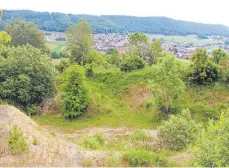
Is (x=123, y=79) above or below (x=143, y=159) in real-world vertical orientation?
below

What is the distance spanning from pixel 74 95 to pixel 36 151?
83.4 ft

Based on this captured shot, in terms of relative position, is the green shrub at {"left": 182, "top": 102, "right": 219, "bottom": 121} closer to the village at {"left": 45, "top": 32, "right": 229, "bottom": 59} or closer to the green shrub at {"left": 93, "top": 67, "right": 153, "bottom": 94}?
the green shrub at {"left": 93, "top": 67, "right": 153, "bottom": 94}

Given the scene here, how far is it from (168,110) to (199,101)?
4.04 metres

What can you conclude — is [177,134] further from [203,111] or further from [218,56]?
[218,56]

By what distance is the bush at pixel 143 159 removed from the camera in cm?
1589

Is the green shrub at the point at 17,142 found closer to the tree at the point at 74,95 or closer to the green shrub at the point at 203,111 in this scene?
the tree at the point at 74,95

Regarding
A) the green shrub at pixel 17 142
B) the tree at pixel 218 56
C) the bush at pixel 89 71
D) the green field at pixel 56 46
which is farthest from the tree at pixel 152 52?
the green field at pixel 56 46

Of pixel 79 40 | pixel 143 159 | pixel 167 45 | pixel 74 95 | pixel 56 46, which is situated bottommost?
pixel 56 46

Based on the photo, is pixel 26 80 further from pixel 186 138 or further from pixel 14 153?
pixel 14 153

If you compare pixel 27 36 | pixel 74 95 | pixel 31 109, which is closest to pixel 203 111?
pixel 74 95

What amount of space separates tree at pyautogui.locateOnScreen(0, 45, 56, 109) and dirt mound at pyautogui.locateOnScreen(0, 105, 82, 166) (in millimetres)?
22046

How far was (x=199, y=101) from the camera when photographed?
42062 millimetres

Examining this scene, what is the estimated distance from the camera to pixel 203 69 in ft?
139

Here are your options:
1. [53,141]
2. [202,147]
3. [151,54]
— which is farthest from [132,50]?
[202,147]
